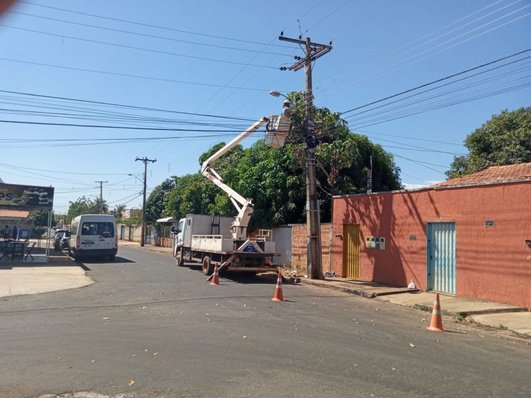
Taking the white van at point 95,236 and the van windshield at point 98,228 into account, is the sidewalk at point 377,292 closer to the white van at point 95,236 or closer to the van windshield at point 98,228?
the white van at point 95,236

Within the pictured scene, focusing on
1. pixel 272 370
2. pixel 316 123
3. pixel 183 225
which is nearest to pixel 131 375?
pixel 272 370

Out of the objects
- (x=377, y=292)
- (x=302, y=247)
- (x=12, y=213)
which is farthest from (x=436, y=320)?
(x=12, y=213)

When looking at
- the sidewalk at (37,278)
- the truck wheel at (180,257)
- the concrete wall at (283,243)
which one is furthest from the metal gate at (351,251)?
the sidewalk at (37,278)

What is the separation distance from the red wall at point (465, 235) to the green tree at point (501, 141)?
14685mm

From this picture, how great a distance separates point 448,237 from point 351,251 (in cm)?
535

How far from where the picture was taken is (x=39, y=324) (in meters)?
9.90

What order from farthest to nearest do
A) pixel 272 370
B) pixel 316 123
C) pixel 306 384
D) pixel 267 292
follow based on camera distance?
pixel 316 123, pixel 267 292, pixel 272 370, pixel 306 384

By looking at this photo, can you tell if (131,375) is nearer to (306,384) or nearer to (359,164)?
(306,384)

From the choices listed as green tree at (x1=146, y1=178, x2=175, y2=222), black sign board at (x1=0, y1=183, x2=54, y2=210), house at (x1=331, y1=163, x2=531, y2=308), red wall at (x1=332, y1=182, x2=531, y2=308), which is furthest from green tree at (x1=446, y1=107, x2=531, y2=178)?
green tree at (x1=146, y1=178, x2=175, y2=222)

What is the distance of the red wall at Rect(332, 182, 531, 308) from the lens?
13.8m

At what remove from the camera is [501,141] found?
3150 centimetres

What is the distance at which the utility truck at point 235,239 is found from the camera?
19.7 m

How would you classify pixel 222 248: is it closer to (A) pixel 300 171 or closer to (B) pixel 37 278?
(B) pixel 37 278

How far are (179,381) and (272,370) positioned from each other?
1.23 metres
